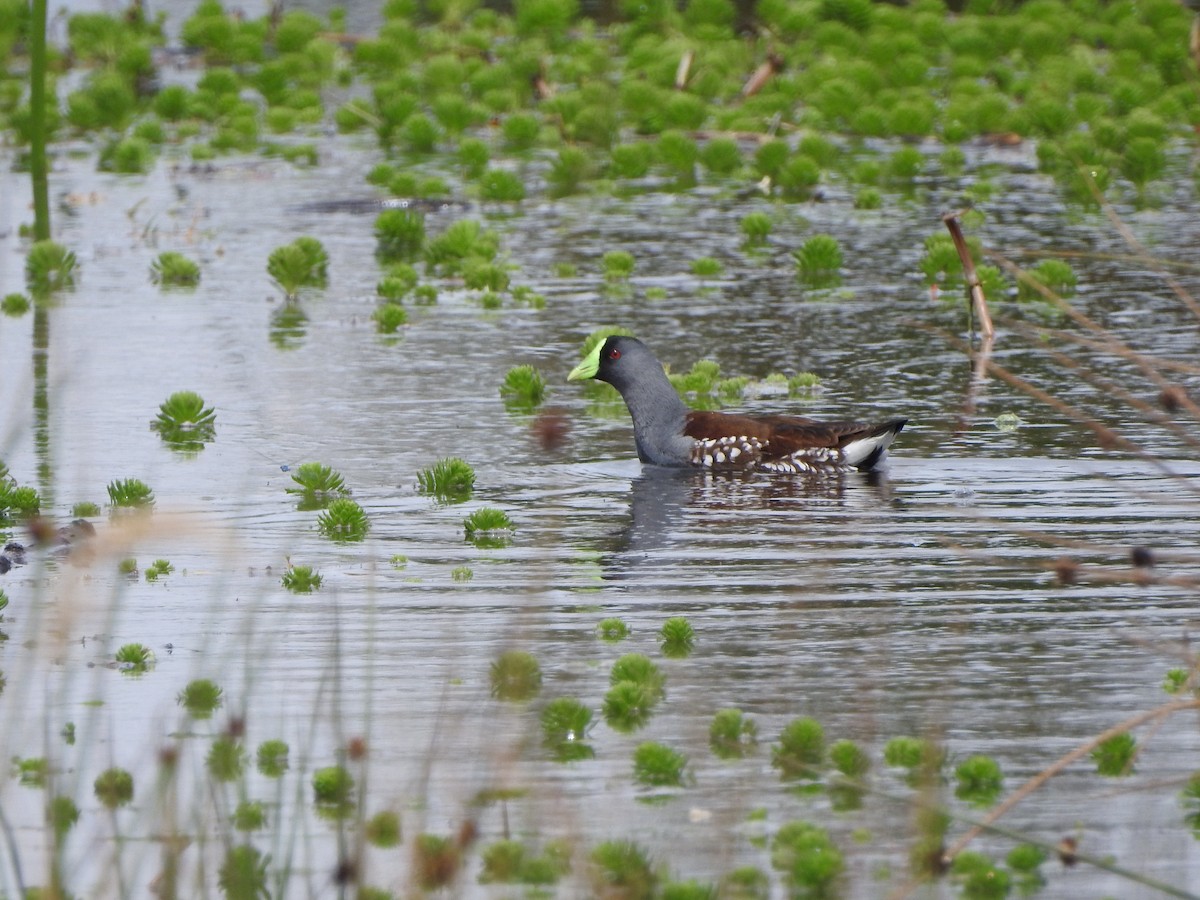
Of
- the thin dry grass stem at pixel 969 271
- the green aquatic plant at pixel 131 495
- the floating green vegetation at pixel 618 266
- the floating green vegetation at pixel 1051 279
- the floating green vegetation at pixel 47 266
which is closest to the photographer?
the green aquatic plant at pixel 131 495

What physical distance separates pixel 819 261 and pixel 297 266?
3444mm

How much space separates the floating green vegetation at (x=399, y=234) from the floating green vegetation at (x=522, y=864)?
10791 millimetres

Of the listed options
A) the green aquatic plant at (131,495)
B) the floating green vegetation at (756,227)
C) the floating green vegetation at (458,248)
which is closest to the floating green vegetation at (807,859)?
the green aquatic plant at (131,495)

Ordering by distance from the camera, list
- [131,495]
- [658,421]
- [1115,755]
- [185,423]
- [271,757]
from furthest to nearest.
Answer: [185,423] → [658,421] → [131,495] → [271,757] → [1115,755]

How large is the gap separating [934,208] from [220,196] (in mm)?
5953

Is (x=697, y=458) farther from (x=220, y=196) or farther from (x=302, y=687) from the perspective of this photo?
(x=220, y=196)

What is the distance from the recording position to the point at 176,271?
583 inches

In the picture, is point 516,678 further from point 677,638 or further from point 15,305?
point 15,305

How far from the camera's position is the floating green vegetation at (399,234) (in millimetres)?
15742

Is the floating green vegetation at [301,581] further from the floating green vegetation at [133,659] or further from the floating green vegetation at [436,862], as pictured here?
Answer: the floating green vegetation at [436,862]

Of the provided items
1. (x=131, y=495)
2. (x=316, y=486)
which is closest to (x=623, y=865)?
(x=131, y=495)

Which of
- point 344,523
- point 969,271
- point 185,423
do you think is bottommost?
point 344,523

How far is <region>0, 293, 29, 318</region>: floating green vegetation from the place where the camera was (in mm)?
13609

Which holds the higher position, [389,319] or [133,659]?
[389,319]
